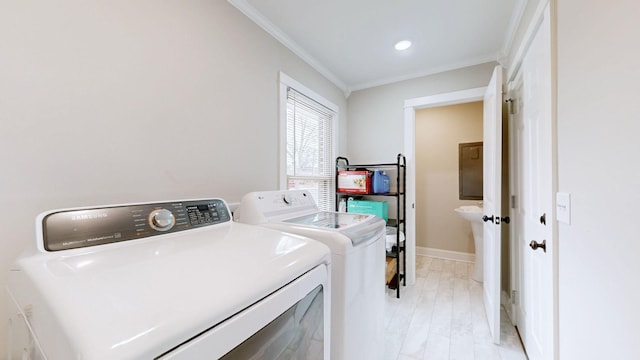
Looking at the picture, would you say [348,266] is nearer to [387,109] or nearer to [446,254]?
[387,109]

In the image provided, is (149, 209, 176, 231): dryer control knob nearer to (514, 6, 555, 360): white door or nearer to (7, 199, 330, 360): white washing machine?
(7, 199, 330, 360): white washing machine

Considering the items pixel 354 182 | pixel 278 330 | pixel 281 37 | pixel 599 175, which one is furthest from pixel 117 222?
pixel 354 182

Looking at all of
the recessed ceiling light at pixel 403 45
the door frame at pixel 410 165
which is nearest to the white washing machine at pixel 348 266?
the door frame at pixel 410 165

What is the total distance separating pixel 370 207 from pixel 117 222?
230cm

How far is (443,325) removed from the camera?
6.57 feet

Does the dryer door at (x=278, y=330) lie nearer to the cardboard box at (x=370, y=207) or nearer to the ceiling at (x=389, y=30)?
the ceiling at (x=389, y=30)

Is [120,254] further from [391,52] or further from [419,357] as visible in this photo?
[391,52]

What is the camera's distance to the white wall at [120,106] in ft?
2.80

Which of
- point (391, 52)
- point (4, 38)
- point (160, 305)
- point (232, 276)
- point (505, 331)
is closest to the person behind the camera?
point (160, 305)

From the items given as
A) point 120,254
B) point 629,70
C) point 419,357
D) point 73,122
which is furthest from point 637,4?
point 419,357

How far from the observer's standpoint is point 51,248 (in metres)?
0.70

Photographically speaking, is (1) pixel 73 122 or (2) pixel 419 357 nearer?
(1) pixel 73 122

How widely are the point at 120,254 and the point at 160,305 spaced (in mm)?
384

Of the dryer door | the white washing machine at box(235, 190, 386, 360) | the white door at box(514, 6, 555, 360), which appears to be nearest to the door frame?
the white door at box(514, 6, 555, 360)
